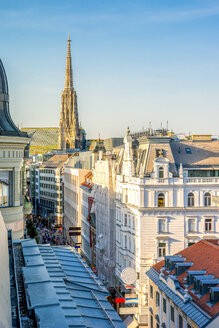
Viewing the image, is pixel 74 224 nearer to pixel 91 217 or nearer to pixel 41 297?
pixel 91 217

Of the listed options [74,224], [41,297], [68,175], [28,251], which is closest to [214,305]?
[28,251]

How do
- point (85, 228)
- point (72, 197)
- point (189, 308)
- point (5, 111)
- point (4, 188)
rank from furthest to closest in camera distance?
1. point (72, 197)
2. point (85, 228)
3. point (189, 308)
4. point (5, 111)
5. point (4, 188)

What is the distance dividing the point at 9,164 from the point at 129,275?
3447 centimetres

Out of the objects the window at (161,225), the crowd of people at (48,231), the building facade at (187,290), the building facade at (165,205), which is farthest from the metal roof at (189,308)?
the crowd of people at (48,231)

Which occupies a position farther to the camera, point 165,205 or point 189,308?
point 165,205

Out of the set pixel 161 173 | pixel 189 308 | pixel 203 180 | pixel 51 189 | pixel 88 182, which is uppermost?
pixel 161 173

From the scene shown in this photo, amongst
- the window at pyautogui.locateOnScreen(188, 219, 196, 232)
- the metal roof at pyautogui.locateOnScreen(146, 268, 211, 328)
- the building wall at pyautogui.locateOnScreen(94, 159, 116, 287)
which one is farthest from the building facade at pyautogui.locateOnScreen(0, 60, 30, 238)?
the building wall at pyautogui.locateOnScreen(94, 159, 116, 287)

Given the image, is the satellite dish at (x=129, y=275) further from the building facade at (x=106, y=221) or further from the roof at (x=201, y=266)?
the building facade at (x=106, y=221)

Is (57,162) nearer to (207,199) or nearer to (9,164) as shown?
(207,199)

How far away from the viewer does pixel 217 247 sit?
39.6m

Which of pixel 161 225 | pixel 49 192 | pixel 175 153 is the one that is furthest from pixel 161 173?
pixel 49 192

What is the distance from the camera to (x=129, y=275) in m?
55.0

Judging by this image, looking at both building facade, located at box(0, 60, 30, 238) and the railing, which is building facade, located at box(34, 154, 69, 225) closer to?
the railing

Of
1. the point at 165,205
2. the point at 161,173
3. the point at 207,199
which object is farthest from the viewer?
the point at 207,199
